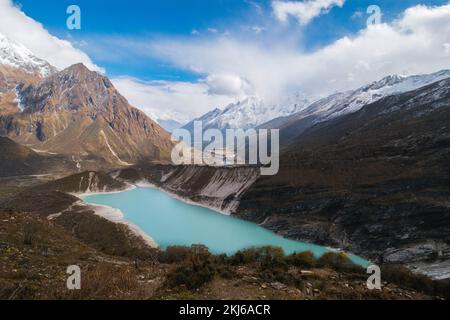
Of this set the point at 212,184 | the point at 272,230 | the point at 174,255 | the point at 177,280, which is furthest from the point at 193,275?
the point at 212,184

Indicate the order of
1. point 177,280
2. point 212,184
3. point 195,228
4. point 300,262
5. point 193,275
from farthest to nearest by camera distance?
point 212,184
point 195,228
point 300,262
point 193,275
point 177,280

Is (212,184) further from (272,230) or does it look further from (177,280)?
(177,280)

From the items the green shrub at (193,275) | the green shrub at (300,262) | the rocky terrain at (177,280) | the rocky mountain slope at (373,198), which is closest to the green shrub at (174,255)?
the rocky terrain at (177,280)

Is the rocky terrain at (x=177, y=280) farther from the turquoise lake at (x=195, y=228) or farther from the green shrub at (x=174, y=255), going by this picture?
the turquoise lake at (x=195, y=228)

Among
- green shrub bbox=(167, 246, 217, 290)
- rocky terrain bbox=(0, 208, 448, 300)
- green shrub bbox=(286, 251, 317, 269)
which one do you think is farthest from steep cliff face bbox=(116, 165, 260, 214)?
green shrub bbox=(167, 246, 217, 290)

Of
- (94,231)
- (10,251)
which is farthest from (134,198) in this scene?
(10,251)

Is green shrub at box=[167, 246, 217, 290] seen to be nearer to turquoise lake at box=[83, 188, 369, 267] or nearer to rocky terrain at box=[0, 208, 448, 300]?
rocky terrain at box=[0, 208, 448, 300]
